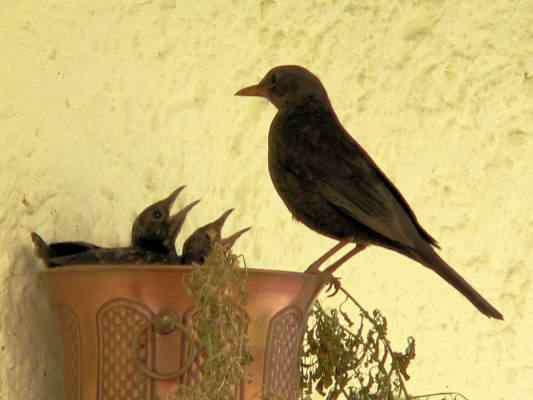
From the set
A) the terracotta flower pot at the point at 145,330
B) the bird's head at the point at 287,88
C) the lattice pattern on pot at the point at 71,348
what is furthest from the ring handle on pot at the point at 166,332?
the bird's head at the point at 287,88

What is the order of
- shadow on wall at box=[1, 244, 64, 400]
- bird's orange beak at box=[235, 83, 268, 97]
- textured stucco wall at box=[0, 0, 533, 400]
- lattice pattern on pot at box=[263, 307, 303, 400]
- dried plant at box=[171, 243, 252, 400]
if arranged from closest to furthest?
dried plant at box=[171, 243, 252, 400] → lattice pattern on pot at box=[263, 307, 303, 400] → shadow on wall at box=[1, 244, 64, 400] → textured stucco wall at box=[0, 0, 533, 400] → bird's orange beak at box=[235, 83, 268, 97]

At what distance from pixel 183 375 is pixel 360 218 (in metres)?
0.57

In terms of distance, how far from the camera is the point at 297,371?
1.89 metres

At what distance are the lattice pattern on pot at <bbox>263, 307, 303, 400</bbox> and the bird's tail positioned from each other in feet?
1.06

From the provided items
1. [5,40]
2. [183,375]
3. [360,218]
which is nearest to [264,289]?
[183,375]

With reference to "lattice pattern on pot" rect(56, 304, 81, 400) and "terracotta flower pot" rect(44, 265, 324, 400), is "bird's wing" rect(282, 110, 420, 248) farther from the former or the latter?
"lattice pattern on pot" rect(56, 304, 81, 400)

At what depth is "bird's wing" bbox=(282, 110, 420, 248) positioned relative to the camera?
213 cm

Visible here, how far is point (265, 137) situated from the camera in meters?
2.56

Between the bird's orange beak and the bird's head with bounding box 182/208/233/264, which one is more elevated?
the bird's orange beak

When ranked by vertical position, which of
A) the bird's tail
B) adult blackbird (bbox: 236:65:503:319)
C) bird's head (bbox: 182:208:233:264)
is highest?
adult blackbird (bbox: 236:65:503:319)

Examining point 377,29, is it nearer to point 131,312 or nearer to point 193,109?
point 193,109

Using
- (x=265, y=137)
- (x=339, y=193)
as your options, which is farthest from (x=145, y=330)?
(x=265, y=137)

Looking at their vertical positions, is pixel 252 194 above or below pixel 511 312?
above

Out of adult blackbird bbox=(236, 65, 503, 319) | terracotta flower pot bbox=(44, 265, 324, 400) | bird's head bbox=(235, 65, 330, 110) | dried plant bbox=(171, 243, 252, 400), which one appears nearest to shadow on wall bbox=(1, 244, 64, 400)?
terracotta flower pot bbox=(44, 265, 324, 400)
